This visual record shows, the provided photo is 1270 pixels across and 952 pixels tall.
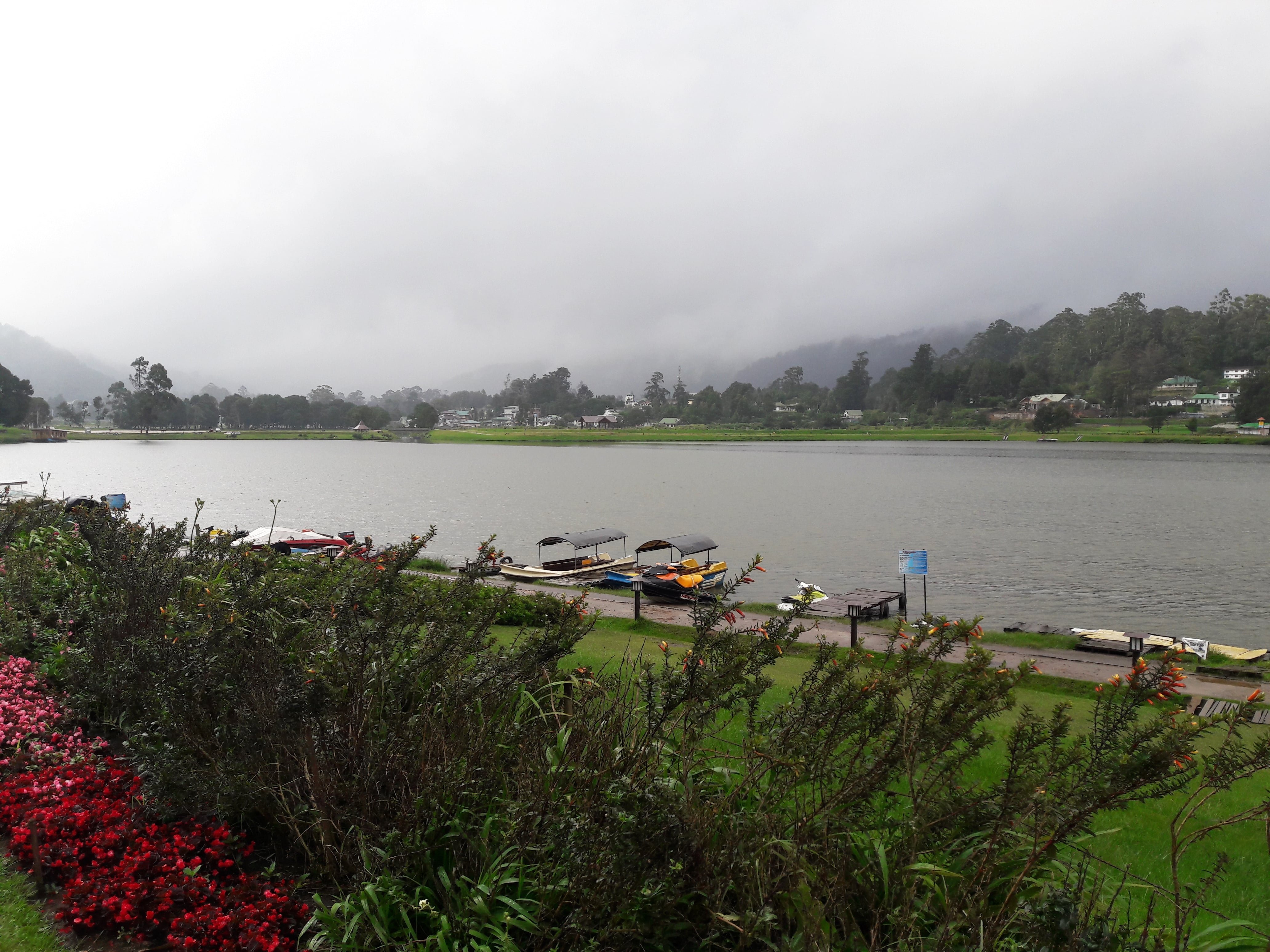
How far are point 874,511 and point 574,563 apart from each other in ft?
78.0

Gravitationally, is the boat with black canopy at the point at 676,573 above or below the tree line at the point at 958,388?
below

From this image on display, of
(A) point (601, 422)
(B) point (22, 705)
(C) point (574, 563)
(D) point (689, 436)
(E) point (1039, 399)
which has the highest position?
(E) point (1039, 399)

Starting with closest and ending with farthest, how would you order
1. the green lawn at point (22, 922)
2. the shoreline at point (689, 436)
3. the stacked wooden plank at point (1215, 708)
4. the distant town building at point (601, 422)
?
the green lawn at point (22, 922) < the stacked wooden plank at point (1215, 708) < the shoreline at point (689, 436) < the distant town building at point (601, 422)

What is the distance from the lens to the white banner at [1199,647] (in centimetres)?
1567

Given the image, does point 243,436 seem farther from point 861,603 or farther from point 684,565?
point 861,603

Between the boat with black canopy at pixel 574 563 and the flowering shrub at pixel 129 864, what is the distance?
20246mm

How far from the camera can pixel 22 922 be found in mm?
3732

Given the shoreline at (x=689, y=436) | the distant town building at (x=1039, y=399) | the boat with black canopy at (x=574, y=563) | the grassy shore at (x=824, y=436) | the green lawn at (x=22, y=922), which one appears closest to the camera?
the green lawn at (x=22, y=922)

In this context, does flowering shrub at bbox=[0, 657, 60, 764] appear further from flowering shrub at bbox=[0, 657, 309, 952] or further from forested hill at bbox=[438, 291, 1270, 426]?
forested hill at bbox=[438, 291, 1270, 426]

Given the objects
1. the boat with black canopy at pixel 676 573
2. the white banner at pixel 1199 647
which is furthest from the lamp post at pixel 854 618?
the white banner at pixel 1199 647

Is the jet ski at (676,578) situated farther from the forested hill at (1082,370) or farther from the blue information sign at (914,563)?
the forested hill at (1082,370)

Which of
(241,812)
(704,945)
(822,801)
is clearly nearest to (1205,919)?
(822,801)

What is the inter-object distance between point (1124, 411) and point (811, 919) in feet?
504

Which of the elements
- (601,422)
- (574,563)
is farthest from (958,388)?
(574,563)
